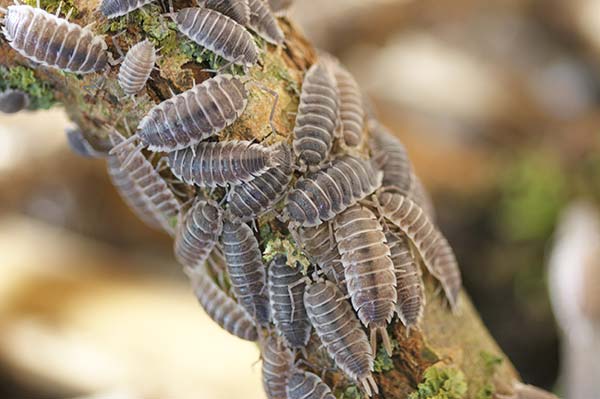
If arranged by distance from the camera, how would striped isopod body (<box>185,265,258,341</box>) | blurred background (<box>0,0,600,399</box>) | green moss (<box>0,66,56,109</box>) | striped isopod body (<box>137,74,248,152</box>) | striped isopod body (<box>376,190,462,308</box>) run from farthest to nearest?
1. blurred background (<box>0,0,600,399</box>)
2. green moss (<box>0,66,56,109</box>)
3. striped isopod body (<box>185,265,258,341</box>)
4. striped isopod body (<box>376,190,462,308</box>)
5. striped isopod body (<box>137,74,248,152</box>)

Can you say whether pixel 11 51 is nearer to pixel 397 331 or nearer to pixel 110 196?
pixel 397 331

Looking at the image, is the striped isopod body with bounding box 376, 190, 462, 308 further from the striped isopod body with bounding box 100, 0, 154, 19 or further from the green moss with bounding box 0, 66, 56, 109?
the green moss with bounding box 0, 66, 56, 109

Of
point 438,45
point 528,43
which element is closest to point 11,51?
point 438,45

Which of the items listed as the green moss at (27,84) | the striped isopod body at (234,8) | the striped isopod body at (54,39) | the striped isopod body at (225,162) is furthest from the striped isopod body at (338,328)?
the green moss at (27,84)

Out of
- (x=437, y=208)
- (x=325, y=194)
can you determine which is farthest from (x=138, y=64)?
(x=437, y=208)

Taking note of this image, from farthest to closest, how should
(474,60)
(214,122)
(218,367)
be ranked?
(474,60)
(218,367)
(214,122)

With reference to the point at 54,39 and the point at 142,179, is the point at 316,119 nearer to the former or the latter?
the point at 142,179

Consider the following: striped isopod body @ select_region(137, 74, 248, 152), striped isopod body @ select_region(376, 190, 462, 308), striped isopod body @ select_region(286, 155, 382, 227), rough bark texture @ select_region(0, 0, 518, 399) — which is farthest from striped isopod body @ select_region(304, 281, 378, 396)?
striped isopod body @ select_region(137, 74, 248, 152)
